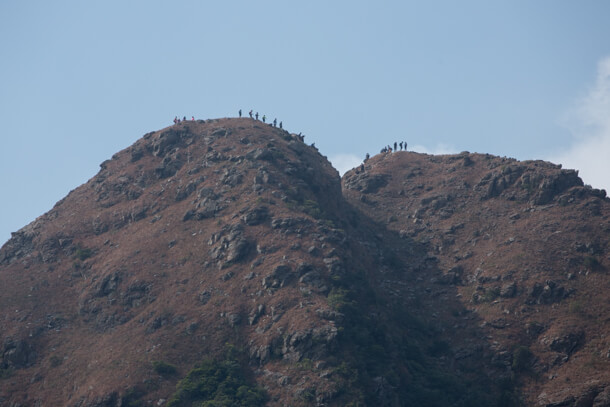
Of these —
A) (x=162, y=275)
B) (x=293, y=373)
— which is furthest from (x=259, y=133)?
(x=293, y=373)

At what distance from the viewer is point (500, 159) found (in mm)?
152875

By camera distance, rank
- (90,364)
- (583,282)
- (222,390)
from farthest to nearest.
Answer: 1. (583,282)
2. (90,364)
3. (222,390)

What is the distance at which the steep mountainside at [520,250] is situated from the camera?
10025 centimetres

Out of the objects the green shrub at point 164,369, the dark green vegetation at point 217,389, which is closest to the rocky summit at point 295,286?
the green shrub at point 164,369

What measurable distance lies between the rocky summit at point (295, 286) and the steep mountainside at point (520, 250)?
12.8 inches

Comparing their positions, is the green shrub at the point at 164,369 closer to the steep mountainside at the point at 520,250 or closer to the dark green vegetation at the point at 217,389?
the dark green vegetation at the point at 217,389

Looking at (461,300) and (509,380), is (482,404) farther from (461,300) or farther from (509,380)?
(461,300)

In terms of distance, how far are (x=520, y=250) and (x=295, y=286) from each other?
38.9m

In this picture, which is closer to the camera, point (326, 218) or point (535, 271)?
point (535, 271)

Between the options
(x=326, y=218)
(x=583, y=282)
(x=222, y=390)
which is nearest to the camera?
(x=222, y=390)

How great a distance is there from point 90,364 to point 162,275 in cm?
1939

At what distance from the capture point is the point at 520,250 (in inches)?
4734

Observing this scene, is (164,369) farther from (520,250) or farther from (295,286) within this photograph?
(520,250)

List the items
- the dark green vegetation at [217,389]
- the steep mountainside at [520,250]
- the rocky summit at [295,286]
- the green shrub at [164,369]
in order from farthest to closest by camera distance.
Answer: the steep mountainside at [520,250], the green shrub at [164,369], the rocky summit at [295,286], the dark green vegetation at [217,389]
